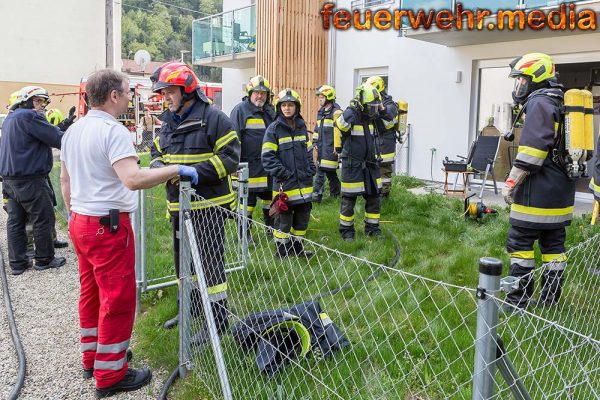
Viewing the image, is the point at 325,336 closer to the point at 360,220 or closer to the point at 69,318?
the point at 69,318

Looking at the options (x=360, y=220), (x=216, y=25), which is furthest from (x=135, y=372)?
(x=216, y=25)

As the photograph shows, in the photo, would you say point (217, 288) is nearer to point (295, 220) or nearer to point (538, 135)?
point (295, 220)

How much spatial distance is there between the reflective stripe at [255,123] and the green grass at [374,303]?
1.56m

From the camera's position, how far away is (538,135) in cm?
395

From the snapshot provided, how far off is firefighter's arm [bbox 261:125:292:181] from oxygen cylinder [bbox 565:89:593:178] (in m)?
2.78

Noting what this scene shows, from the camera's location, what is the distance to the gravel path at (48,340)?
11.0 feet

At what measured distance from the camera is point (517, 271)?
4.23 metres

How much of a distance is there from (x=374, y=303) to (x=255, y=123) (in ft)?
10.2

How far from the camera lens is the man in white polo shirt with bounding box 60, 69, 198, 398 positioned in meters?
3.04

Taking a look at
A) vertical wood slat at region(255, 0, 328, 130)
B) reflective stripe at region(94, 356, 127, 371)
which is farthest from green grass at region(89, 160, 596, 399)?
vertical wood slat at region(255, 0, 328, 130)

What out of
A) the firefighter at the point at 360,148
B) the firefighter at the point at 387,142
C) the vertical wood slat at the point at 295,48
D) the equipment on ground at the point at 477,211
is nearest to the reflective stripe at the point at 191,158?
the firefighter at the point at 360,148

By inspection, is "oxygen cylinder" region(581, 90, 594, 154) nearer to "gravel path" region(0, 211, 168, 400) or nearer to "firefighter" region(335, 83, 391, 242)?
"firefighter" region(335, 83, 391, 242)

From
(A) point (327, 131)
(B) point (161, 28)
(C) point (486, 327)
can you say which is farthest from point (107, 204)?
(B) point (161, 28)

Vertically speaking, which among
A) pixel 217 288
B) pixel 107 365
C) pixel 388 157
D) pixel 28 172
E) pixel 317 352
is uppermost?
pixel 388 157
